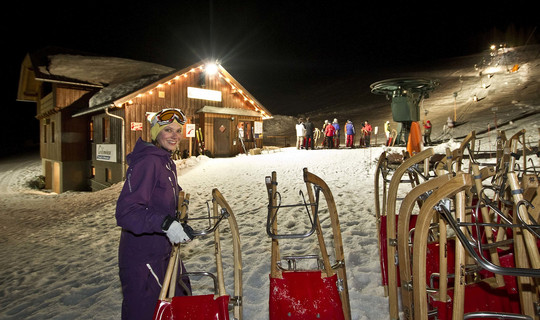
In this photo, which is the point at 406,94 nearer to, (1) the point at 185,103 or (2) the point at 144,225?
(1) the point at 185,103

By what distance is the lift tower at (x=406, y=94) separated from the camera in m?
14.8

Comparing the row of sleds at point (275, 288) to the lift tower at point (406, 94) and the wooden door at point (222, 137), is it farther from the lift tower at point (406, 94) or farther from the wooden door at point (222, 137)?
the wooden door at point (222, 137)

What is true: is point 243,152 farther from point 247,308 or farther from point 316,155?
point 247,308

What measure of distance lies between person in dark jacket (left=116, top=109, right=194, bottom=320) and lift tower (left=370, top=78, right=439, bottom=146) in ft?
46.7

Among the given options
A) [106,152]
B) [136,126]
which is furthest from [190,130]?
[106,152]

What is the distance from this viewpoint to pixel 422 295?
174cm

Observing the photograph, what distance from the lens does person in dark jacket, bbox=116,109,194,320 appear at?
228 centimetres

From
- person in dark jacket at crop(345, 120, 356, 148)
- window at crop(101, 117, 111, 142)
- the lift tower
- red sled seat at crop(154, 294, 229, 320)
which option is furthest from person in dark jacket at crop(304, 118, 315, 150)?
red sled seat at crop(154, 294, 229, 320)

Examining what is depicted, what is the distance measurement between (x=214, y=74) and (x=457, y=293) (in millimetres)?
20856

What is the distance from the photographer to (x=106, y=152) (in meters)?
18.6

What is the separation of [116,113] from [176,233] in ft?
57.3

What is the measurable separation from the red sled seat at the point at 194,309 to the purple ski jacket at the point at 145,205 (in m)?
0.53

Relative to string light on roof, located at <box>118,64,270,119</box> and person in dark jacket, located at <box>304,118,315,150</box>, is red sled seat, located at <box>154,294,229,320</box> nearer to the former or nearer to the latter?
string light on roof, located at <box>118,64,270,119</box>

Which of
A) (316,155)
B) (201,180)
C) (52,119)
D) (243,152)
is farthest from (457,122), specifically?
(52,119)
